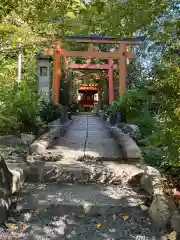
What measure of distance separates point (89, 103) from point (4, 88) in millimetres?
29661

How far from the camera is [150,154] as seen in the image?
5.43 metres

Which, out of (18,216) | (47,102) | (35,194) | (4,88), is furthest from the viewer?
(47,102)

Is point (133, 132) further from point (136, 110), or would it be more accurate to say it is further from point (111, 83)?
point (111, 83)

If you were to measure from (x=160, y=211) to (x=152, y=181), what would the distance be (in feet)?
2.68

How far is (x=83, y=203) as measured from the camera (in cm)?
373

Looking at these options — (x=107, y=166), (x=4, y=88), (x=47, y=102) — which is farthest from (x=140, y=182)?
(x=47, y=102)

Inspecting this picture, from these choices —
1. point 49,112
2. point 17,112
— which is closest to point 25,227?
point 17,112

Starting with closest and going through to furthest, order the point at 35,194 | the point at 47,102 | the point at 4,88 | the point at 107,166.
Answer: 1. the point at 35,194
2. the point at 107,166
3. the point at 4,88
4. the point at 47,102

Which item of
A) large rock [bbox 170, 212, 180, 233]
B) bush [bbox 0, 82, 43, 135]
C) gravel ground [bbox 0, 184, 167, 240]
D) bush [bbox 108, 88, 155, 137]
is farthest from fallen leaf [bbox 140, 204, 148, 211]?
bush [bbox 108, 88, 155, 137]

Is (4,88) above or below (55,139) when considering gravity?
above

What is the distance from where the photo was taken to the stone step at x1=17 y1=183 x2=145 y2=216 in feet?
12.0

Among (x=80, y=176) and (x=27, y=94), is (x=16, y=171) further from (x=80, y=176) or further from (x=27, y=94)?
(x=27, y=94)

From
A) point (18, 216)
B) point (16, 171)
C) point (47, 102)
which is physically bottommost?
point (18, 216)

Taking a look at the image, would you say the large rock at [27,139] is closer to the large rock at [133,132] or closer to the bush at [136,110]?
the large rock at [133,132]
